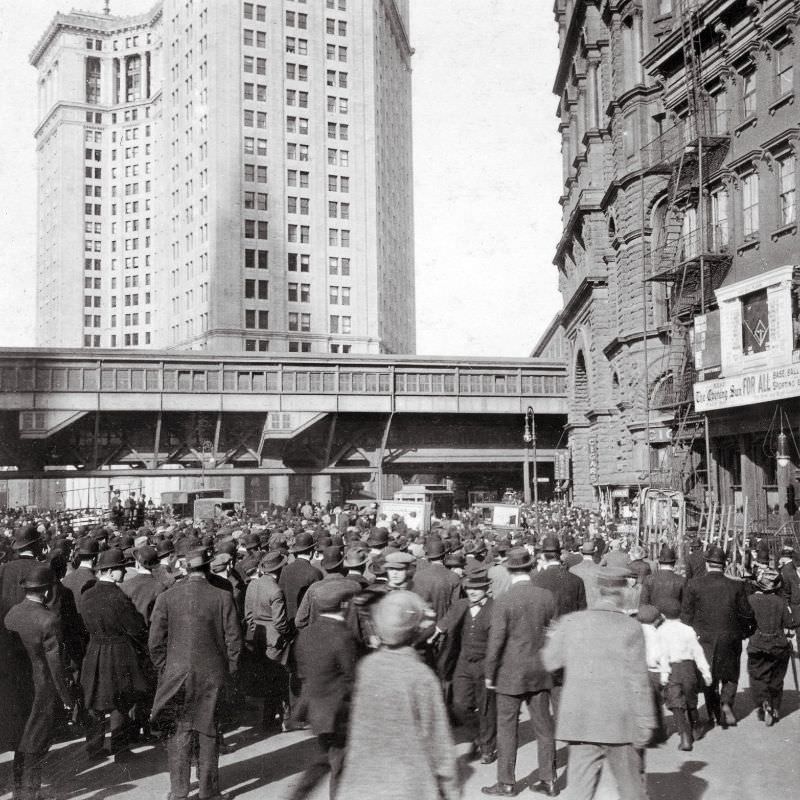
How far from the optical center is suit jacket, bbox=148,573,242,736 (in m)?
6.93

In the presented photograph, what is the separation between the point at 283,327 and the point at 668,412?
58.0 meters

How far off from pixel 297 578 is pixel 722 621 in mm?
4324

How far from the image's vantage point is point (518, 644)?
7113 mm

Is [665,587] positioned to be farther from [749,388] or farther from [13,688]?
[749,388]

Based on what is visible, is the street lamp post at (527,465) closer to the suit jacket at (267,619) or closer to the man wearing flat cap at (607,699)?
the suit jacket at (267,619)

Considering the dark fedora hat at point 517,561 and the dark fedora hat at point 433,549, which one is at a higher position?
the dark fedora hat at point 517,561

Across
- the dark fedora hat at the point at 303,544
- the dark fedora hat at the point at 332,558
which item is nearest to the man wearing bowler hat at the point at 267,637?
the dark fedora hat at the point at 303,544

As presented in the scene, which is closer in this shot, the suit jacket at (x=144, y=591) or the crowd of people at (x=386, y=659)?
→ the crowd of people at (x=386, y=659)

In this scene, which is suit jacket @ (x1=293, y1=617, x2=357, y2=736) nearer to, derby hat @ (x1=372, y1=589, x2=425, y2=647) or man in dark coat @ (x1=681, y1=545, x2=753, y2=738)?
derby hat @ (x1=372, y1=589, x2=425, y2=647)

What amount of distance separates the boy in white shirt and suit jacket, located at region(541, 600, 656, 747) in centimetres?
311

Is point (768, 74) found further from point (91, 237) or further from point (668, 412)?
point (91, 237)

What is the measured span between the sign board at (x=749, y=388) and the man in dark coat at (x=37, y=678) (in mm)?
19534

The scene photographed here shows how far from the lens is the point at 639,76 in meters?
34.1

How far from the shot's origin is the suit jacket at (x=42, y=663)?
6.93m
